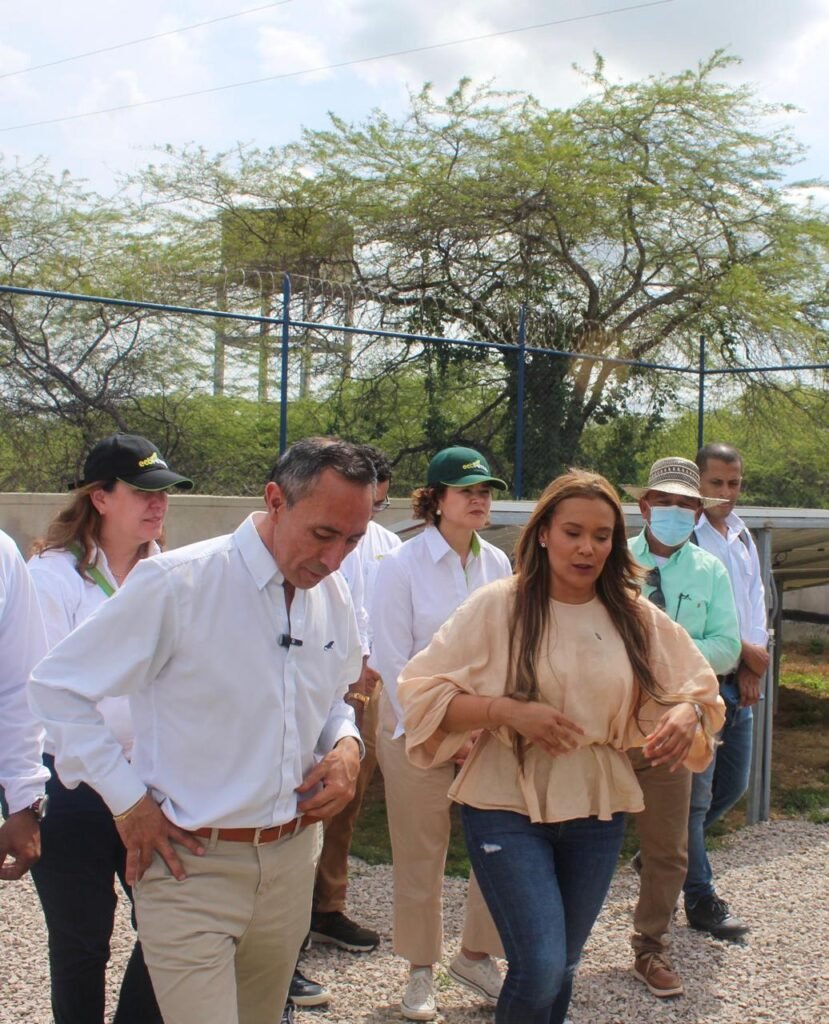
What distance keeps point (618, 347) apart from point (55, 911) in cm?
1144

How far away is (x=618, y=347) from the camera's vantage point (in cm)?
1342

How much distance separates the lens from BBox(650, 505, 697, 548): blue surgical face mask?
4.69 meters

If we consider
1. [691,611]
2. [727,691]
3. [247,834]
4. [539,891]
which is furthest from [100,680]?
[727,691]

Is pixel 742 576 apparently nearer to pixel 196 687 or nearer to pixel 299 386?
pixel 196 687

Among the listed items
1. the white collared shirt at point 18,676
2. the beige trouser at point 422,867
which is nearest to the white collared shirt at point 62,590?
the white collared shirt at point 18,676

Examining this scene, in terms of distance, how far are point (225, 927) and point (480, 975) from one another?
6.71 ft

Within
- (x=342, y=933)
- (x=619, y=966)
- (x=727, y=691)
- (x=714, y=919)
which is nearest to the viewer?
(x=619, y=966)

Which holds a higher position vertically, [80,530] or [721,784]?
[80,530]

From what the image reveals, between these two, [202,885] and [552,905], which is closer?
[202,885]

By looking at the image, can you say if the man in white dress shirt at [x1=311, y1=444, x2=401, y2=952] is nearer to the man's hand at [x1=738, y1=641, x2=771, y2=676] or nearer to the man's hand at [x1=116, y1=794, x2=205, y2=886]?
the man's hand at [x1=738, y1=641, x2=771, y2=676]

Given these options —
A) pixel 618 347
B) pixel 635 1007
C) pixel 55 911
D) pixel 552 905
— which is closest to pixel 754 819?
pixel 635 1007

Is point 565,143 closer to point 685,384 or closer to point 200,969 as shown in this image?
point 685,384

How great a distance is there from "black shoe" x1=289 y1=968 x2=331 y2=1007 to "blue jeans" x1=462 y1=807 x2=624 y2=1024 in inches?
51.3

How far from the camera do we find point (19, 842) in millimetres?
A: 2777
